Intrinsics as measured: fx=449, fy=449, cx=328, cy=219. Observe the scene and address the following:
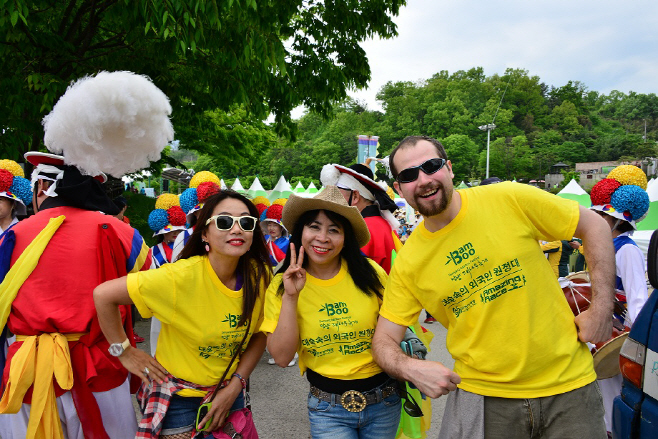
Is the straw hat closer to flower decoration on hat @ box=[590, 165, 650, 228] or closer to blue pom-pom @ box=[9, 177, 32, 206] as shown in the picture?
flower decoration on hat @ box=[590, 165, 650, 228]

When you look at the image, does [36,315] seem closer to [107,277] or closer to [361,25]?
[107,277]

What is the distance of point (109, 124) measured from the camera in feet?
7.84

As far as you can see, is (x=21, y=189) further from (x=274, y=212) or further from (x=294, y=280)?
(x=294, y=280)

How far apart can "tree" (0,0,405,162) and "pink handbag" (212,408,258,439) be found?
3374mm

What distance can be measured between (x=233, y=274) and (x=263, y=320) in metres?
0.33

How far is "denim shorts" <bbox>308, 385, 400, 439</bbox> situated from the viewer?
2.31 m

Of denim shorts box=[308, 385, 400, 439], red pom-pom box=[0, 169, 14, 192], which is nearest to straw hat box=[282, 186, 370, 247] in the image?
denim shorts box=[308, 385, 400, 439]

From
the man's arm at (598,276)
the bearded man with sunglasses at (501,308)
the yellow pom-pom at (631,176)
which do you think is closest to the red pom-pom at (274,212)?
the yellow pom-pom at (631,176)

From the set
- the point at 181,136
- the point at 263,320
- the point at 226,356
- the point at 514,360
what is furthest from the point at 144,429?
the point at 181,136

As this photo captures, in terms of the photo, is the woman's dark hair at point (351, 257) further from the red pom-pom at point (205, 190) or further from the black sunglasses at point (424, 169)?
the red pom-pom at point (205, 190)

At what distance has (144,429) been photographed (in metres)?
2.28

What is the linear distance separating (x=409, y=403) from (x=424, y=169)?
1199 mm

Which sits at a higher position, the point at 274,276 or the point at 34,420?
the point at 274,276

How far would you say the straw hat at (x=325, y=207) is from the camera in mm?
2475
